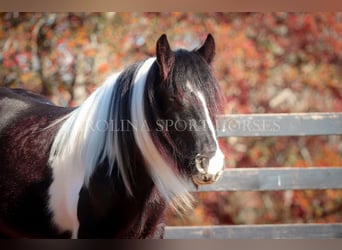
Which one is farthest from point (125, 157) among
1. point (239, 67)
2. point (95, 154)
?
point (239, 67)

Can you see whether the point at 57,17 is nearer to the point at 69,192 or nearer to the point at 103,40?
the point at 103,40

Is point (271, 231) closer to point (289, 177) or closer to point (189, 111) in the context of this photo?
point (289, 177)

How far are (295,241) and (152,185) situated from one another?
932mm

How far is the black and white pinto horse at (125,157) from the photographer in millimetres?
2332

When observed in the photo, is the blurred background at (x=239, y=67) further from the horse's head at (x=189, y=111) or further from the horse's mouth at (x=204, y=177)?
the horse's mouth at (x=204, y=177)

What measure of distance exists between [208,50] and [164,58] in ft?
0.95

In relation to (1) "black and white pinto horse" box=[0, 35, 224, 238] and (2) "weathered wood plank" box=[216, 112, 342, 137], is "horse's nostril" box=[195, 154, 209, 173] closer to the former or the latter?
(1) "black and white pinto horse" box=[0, 35, 224, 238]

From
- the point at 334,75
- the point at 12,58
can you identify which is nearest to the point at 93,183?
the point at 12,58

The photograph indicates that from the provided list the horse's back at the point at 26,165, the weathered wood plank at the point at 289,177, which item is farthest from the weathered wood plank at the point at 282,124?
the horse's back at the point at 26,165

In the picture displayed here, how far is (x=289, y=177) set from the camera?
104 inches

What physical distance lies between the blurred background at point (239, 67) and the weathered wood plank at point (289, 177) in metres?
0.03

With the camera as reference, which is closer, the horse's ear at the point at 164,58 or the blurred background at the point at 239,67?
the horse's ear at the point at 164,58

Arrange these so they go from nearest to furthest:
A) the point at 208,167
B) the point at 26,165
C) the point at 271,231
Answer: the point at 208,167
the point at 26,165
the point at 271,231

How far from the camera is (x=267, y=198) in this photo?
105 inches
